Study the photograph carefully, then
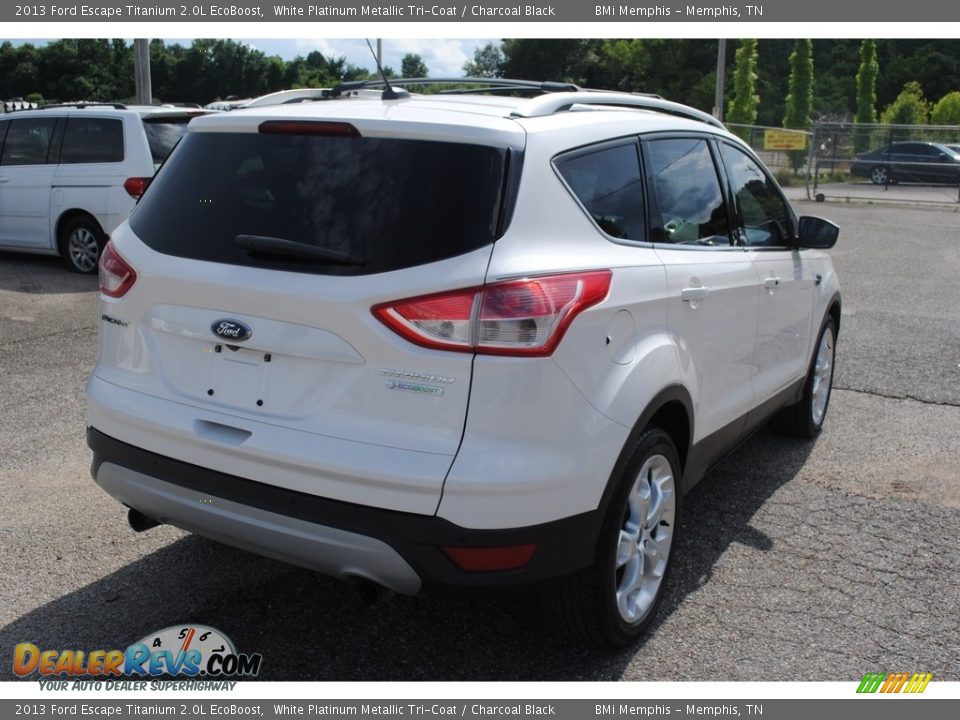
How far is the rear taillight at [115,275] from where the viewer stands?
131 inches

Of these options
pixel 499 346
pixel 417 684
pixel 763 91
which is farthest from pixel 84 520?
pixel 763 91

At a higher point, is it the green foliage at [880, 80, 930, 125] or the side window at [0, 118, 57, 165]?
the green foliage at [880, 80, 930, 125]

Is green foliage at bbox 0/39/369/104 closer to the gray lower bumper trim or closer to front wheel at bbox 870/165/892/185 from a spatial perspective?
front wheel at bbox 870/165/892/185

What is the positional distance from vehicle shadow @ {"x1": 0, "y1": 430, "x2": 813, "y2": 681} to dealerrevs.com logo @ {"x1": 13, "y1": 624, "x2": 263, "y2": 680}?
4cm

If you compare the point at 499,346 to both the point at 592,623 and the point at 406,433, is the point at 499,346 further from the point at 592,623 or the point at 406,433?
the point at 592,623

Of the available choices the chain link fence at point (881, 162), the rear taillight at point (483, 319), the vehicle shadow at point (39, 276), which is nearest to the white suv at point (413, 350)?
the rear taillight at point (483, 319)

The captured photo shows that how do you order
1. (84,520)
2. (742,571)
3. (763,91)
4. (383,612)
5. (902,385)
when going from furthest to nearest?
(763,91)
(902,385)
(84,520)
(742,571)
(383,612)

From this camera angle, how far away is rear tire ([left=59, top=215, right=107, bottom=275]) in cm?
1085

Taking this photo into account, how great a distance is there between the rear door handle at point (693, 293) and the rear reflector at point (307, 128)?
1.34 meters

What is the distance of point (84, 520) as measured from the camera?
441cm

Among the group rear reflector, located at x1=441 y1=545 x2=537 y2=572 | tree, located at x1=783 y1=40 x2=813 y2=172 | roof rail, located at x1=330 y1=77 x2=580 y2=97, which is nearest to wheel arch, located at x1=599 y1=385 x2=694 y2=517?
rear reflector, located at x1=441 y1=545 x2=537 y2=572

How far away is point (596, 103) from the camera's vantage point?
147 inches

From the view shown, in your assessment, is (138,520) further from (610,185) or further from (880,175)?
(880,175)

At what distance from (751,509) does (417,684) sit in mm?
2273
